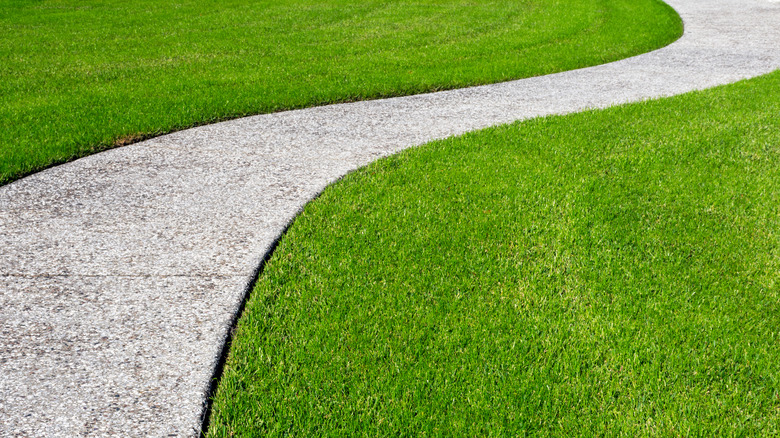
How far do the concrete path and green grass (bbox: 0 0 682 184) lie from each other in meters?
0.53

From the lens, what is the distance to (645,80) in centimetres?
902

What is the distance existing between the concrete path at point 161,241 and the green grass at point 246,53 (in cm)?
53

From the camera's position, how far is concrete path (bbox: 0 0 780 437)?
295 centimetres

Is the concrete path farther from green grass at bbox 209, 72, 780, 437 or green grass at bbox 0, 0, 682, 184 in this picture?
green grass at bbox 0, 0, 682, 184

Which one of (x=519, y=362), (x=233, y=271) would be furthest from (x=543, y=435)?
(x=233, y=271)

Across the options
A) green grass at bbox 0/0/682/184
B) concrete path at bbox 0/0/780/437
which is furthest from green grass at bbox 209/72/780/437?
green grass at bbox 0/0/682/184

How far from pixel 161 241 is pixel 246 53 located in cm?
696

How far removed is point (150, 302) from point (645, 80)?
304 inches

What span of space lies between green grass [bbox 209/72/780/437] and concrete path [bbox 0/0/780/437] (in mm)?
266

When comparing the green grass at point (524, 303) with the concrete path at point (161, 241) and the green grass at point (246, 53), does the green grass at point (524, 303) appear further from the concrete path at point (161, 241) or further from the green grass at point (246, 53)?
the green grass at point (246, 53)

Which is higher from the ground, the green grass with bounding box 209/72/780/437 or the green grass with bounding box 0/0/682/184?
the green grass with bounding box 209/72/780/437

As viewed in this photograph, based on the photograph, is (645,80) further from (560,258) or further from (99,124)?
(99,124)

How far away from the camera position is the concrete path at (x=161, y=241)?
2.95 m

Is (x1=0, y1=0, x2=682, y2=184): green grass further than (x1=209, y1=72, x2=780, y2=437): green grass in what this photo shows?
Yes
